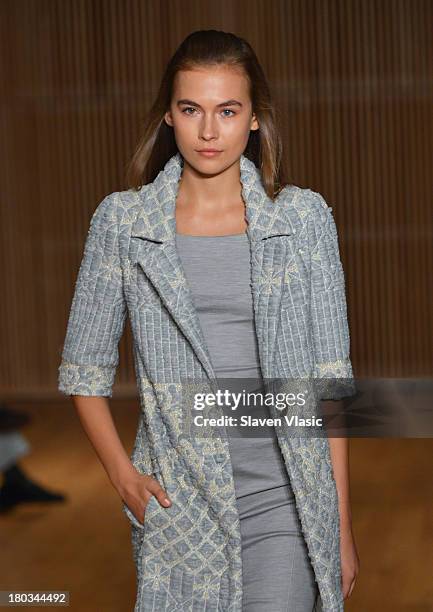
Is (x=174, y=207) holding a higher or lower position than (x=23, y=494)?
higher

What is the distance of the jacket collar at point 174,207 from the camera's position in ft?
7.18

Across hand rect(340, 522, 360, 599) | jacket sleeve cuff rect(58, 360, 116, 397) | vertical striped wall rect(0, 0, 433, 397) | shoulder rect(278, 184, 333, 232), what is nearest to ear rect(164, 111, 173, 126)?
shoulder rect(278, 184, 333, 232)

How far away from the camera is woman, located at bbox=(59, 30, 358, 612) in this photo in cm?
213

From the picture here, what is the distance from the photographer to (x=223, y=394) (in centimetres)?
213

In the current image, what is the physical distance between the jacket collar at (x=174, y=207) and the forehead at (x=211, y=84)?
15cm

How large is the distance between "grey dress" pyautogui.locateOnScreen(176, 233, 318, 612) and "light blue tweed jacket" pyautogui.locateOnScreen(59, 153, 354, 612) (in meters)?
0.03

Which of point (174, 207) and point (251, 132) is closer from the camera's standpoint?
point (174, 207)

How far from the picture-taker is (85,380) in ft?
7.34

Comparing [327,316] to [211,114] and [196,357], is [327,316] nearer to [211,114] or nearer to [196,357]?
[196,357]

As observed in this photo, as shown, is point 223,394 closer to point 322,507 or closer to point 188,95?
point 322,507

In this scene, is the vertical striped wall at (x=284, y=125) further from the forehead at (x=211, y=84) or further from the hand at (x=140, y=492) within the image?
the hand at (x=140, y=492)

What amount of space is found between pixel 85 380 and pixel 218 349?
0.27 m

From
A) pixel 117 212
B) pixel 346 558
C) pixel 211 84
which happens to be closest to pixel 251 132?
pixel 211 84

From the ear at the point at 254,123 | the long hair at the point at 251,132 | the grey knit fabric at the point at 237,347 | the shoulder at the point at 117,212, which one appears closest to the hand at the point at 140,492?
the grey knit fabric at the point at 237,347
